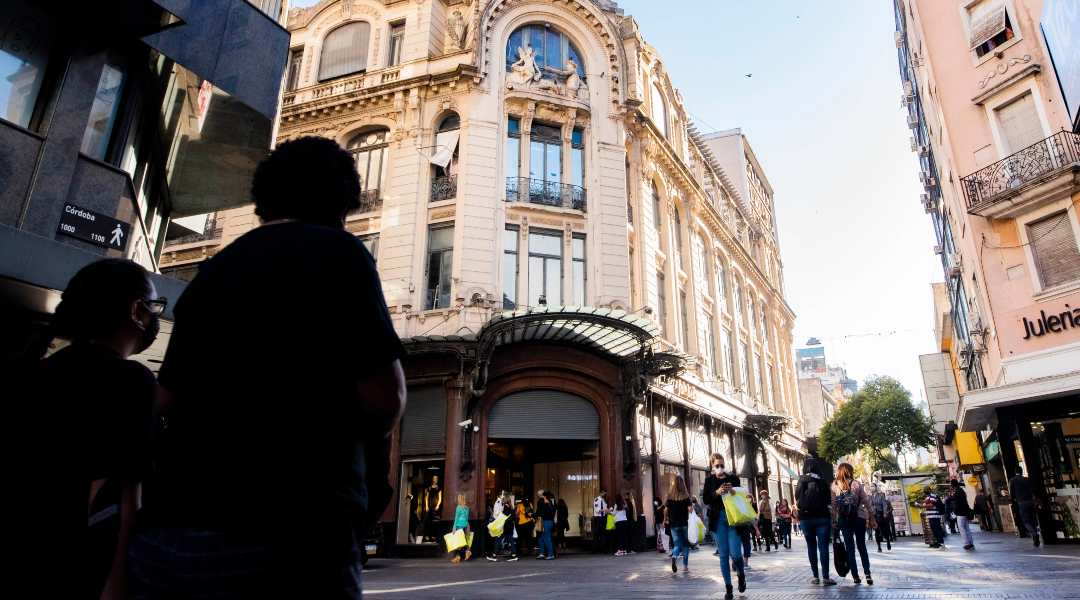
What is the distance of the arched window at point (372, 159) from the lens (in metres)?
22.0

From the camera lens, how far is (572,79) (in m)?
22.8

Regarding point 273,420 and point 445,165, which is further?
point 445,165

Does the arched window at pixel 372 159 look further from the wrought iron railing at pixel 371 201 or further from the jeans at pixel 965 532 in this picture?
the jeans at pixel 965 532

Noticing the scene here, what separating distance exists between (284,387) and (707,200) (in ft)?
100.0

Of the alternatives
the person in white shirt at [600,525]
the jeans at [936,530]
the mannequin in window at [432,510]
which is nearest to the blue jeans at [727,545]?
the person in white shirt at [600,525]

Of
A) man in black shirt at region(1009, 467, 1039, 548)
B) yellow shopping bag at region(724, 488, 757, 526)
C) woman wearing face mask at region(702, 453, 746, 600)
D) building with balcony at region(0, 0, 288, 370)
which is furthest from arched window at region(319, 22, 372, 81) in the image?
man in black shirt at region(1009, 467, 1039, 548)

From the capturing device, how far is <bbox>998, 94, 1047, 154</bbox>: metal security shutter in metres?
16.9

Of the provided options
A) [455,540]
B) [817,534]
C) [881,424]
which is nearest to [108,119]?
[455,540]

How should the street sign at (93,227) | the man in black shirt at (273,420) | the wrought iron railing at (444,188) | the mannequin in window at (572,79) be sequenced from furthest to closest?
the mannequin in window at (572,79)
the wrought iron railing at (444,188)
the street sign at (93,227)
the man in black shirt at (273,420)

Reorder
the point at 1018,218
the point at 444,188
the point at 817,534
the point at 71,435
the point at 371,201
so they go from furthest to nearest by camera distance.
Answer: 1. the point at 371,201
2. the point at 444,188
3. the point at 1018,218
4. the point at 817,534
5. the point at 71,435

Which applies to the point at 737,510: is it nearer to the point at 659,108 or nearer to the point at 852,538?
the point at 852,538

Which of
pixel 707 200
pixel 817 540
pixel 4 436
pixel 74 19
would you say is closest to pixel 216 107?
pixel 74 19

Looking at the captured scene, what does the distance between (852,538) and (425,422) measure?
12539 millimetres

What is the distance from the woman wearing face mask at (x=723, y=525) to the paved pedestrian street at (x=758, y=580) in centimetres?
41
